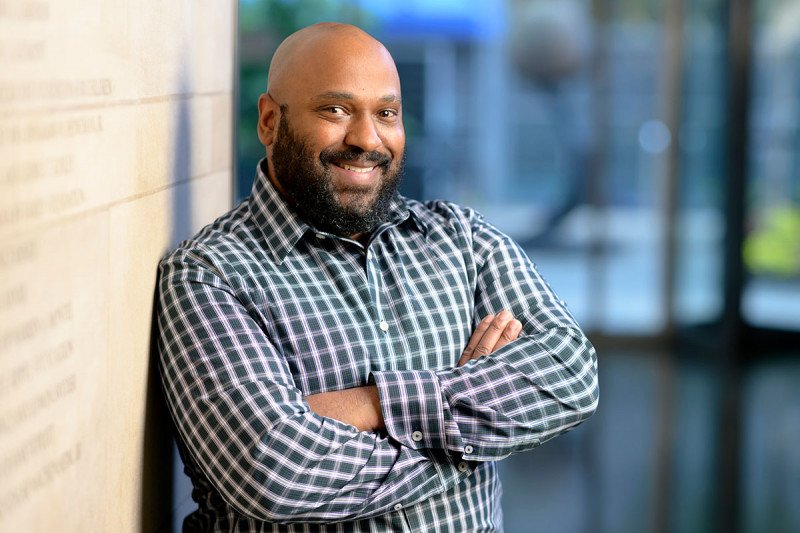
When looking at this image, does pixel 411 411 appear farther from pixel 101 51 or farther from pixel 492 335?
pixel 101 51

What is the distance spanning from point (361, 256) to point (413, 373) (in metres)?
0.28

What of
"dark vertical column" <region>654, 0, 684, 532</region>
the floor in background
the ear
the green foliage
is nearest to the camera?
the ear

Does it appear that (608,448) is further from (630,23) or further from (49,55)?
(49,55)

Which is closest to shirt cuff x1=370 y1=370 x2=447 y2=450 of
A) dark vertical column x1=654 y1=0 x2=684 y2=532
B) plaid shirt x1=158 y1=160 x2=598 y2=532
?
plaid shirt x1=158 y1=160 x2=598 y2=532

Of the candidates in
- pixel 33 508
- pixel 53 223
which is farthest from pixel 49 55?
pixel 33 508

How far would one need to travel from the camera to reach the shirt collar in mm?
1732

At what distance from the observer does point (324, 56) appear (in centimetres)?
176

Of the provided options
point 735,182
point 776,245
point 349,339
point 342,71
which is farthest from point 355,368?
point 776,245

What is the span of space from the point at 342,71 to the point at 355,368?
51 cm

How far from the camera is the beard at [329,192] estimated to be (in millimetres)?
1771

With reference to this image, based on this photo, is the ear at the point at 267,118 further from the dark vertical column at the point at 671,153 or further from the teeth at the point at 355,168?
the dark vertical column at the point at 671,153

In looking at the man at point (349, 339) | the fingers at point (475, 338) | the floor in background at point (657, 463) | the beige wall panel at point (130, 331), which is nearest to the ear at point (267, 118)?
the man at point (349, 339)

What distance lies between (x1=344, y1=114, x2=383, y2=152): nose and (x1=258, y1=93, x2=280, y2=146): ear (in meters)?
0.16

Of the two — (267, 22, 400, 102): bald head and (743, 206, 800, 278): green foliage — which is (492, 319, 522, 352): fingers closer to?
(267, 22, 400, 102): bald head
